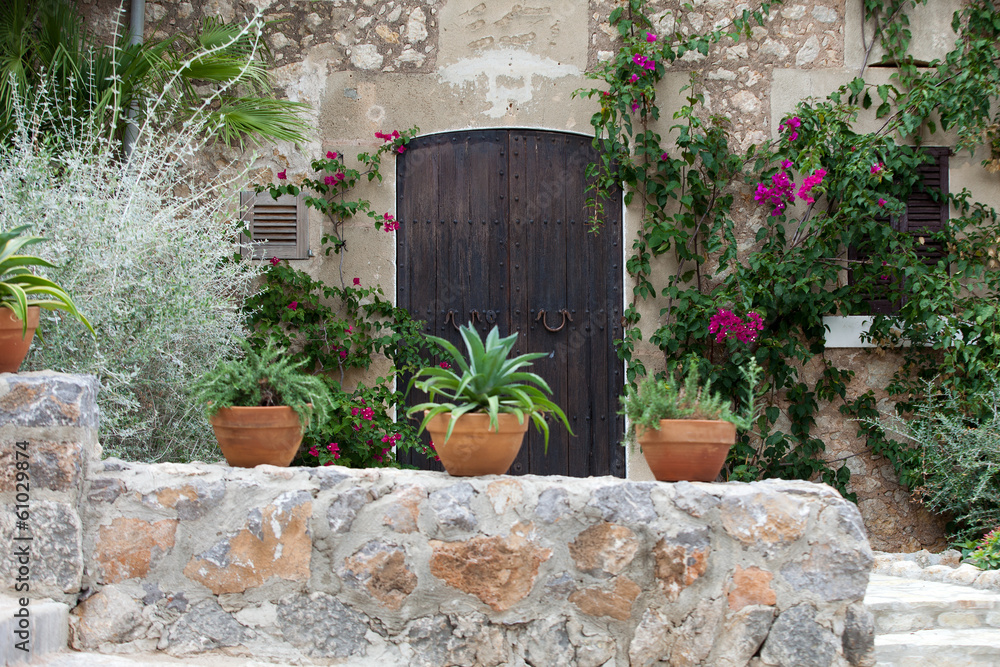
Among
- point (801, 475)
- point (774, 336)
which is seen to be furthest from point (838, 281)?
point (801, 475)

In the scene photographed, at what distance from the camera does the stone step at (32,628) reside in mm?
1881

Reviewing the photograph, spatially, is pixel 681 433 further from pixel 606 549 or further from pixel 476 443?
pixel 476 443

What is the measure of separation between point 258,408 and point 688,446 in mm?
1236

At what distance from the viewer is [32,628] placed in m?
1.98

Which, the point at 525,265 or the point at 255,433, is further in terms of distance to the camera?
the point at 525,265

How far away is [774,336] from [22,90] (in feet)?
12.9

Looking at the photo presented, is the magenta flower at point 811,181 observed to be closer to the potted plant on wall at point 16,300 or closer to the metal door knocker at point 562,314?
the metal door knocker at point 562,314

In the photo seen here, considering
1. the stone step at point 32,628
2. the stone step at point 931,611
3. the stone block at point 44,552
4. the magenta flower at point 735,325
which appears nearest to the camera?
the stone step at point 32,628

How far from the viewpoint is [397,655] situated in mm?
2160

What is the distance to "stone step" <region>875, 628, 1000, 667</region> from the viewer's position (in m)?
2.74

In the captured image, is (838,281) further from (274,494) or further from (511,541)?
(274,494)

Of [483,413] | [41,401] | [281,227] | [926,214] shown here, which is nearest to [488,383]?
[483,413]

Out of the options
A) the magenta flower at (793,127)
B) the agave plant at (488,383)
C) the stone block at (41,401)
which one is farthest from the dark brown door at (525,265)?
the stone block at (41,401)

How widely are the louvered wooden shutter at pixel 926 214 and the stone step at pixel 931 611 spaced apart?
1.90 meters
